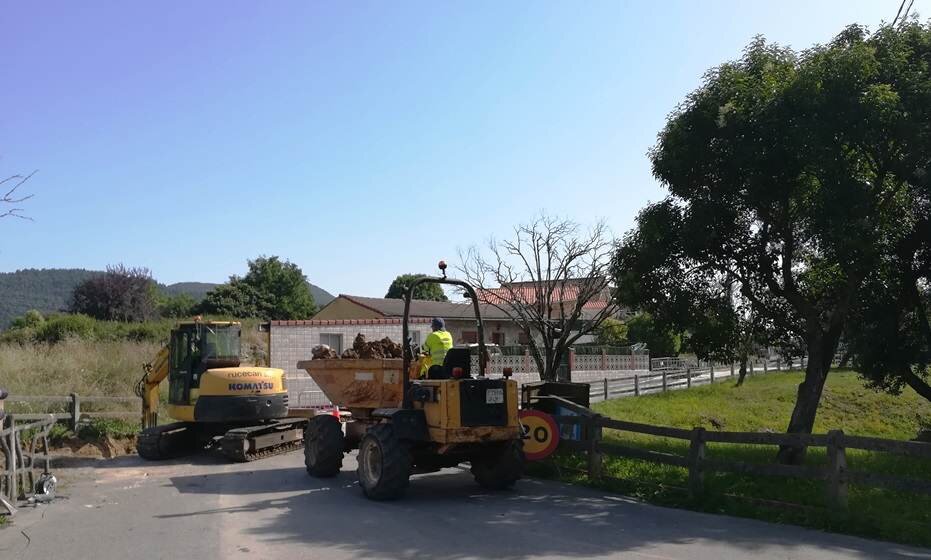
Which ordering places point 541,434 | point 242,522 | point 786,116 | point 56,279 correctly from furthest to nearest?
point 56,279 → point 541,434 → point 786,116 → point 242,522

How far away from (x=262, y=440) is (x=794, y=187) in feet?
34.2

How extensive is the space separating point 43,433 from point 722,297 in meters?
11.2

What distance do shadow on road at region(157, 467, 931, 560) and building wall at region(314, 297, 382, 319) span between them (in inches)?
1063

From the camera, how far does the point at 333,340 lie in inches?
1059

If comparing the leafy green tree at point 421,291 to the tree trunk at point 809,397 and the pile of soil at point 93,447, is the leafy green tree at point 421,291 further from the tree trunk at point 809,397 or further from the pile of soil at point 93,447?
the tree trunk at point 809,397

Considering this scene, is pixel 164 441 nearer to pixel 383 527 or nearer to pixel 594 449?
pixel 383 527

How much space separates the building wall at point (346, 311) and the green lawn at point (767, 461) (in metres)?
14.7

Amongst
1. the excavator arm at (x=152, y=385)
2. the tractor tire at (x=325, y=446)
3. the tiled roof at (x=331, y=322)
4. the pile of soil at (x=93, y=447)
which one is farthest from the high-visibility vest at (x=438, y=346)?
the tiled roof at (x=331, y=322)

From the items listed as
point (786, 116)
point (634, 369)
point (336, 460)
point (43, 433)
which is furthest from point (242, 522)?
point (634, 369)

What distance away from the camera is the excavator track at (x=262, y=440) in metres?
14.6

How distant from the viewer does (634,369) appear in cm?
3716

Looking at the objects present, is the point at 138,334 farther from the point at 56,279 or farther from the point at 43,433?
the point at 56,279

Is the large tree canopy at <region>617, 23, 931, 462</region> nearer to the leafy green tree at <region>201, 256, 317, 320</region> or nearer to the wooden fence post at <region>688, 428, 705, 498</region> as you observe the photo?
the wooden fence post at <region>688, 428, 705, 498</region>

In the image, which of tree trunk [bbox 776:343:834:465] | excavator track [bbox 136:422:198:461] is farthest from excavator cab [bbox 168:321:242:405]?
tree trunk [bbox 776:343:834:465]
